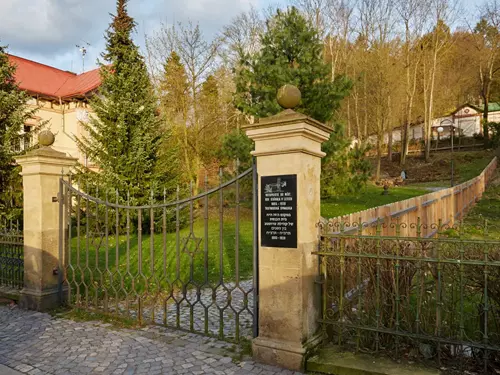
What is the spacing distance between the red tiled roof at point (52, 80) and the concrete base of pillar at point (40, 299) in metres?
21.9

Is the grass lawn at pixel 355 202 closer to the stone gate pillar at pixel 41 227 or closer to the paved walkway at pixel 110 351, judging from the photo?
the stone gate pillar at pixel 41 227

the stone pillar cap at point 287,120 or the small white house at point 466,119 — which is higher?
the small white house at point 466,119

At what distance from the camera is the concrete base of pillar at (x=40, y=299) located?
586cm

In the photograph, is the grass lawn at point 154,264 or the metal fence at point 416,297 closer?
the metal fence at point 416,297

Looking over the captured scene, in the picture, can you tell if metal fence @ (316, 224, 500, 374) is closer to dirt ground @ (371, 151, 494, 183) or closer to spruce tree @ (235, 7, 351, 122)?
spruce tree @ (235, 7, 351, 122)

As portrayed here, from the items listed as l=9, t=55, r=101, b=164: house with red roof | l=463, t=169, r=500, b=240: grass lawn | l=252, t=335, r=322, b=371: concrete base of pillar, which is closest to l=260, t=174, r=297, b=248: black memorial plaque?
l=252, t=335, r=322, b=371: concrete base of pillar

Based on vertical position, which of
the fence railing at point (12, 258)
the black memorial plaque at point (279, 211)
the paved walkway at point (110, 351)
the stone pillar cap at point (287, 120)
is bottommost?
the paved walkway at point (110, 351)

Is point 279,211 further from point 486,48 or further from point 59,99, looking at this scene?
point 486,48

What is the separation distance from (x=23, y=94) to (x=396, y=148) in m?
39.7

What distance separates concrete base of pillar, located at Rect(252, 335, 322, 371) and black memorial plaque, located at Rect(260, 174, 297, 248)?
97 centimetres

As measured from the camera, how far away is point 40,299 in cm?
583

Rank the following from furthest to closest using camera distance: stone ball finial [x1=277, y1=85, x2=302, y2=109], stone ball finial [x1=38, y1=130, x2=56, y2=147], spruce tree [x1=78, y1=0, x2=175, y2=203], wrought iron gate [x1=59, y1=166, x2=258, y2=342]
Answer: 1. spruce tree [x1=78, y1=0, x2=175, y2=203]
2. stone ball finial [x1=38, y1=130, x2=56, y2=147]
3. wrought iron gate [x1=59, y1=166, x2=258, y2=342]
4. stone ball finial [x1=277, y1=85, x2=302, y2=109]

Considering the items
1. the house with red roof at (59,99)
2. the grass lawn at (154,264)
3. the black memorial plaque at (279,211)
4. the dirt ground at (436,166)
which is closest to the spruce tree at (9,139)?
the grass lawn at (154,264)

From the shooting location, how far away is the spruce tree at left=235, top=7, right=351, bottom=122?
40.6ft
